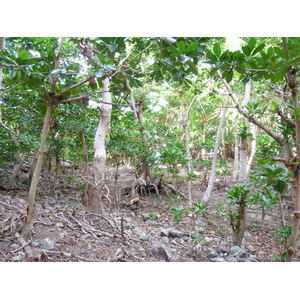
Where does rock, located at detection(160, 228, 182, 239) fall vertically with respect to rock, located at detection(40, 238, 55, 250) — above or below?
below

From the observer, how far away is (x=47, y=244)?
1301 millimetres

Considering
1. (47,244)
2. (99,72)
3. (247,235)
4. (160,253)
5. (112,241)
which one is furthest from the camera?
(247,235)

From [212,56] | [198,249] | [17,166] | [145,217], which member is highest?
[212,56]

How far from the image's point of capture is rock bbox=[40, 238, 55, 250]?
4.22ft

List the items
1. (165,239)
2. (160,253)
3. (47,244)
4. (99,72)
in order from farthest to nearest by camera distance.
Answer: (165,239) < (160,253) < (47,244) < (99,72)

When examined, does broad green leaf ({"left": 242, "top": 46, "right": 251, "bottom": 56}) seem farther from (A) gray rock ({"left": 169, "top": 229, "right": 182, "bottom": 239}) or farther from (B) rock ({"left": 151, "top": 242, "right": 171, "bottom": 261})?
(A) gray rock ({"left": 169, "top": 229, "right": 182, "bottom": 239})

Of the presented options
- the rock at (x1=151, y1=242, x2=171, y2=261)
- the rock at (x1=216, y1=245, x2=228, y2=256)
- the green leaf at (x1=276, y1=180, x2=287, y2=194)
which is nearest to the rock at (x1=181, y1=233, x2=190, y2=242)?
the rock at (x1=216, y1=245, x2=228, y2=256)

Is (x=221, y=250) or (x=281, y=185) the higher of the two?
(x=281, y=185)

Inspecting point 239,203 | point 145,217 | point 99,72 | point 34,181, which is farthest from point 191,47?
point 145,217

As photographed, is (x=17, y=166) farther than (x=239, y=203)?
Yes

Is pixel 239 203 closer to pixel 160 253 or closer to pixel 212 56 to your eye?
pixel 160 253

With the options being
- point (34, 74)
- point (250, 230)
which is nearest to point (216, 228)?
point (250, 230)

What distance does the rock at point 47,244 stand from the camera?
1.29 meters
